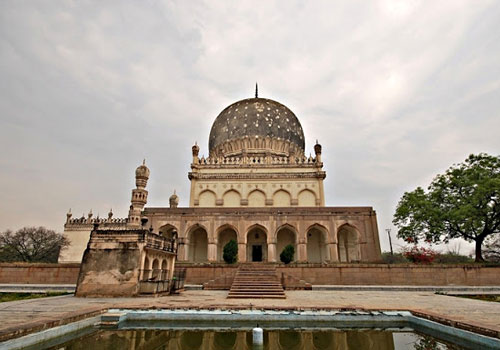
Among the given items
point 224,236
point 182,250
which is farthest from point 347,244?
point 182,250

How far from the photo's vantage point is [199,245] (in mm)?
17547

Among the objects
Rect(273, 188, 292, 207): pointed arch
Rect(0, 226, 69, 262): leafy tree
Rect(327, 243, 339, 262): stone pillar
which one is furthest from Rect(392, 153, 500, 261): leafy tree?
Rect(0, 226, 69, 262): leafy tree

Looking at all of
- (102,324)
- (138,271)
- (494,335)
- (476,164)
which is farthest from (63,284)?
(476,164)

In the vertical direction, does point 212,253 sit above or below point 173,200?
below

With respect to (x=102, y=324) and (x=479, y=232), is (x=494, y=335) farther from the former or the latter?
(x=479, y=232)

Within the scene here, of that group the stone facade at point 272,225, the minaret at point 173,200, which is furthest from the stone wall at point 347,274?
the minaret at point 173,200

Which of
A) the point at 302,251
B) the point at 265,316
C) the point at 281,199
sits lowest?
the point at 265,316

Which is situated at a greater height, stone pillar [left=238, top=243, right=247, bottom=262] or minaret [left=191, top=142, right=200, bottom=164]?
minaret [left=191, top=142, right=200, bottom=164]

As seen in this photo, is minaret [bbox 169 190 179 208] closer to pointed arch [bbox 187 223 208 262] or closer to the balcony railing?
pointed arch [bbox 187 223 208 262]

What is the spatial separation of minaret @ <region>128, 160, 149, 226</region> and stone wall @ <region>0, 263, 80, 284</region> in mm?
2988

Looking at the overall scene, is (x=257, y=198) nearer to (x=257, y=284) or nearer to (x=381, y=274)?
(x=381, y=274)

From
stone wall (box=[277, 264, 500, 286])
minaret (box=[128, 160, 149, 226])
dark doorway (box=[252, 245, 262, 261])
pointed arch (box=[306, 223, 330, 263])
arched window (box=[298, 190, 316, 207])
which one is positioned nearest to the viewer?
stone wall (box=[277, 264, 500, 286])

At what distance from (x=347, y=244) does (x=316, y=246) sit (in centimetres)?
186

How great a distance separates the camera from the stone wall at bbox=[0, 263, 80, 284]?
41.5 feet
